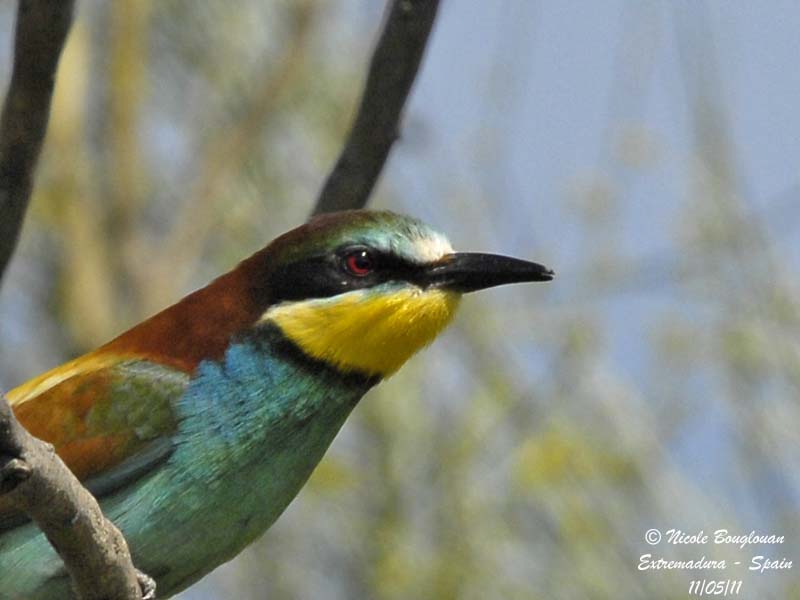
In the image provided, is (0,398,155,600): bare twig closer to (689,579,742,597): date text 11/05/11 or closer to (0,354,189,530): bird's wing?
(0,354,189,530): bird's wing

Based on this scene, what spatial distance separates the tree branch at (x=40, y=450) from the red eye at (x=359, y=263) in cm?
66

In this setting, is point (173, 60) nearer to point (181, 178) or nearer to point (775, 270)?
point (181, 178)

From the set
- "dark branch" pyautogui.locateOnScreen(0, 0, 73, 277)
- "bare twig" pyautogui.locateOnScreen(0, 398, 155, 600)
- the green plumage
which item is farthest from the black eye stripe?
"bare twig" pyautogui.locateOnScreen(0, 398, 155, 600)

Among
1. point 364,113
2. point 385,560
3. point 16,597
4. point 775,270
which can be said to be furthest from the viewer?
point 385,560

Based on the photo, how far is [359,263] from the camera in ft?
11.1

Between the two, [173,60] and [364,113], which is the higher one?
[173,60]

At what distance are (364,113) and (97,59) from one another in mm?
3290

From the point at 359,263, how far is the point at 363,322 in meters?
0.12

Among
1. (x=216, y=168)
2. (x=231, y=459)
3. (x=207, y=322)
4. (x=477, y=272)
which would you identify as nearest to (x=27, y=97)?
(x=207, y=322)

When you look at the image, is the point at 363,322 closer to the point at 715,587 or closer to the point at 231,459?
the point at 231,459

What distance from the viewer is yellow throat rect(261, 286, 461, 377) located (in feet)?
11.0

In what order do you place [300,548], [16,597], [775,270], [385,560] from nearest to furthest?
1. [16,597]
2. [775,270]
3. [385,560]
4. [300,548]

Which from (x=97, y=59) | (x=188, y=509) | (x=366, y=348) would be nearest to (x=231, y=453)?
(x=188, y=509)

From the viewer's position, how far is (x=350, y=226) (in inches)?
132
